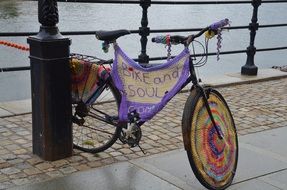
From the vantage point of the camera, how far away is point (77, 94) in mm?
4516

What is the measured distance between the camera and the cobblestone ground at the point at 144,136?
13.8 ft

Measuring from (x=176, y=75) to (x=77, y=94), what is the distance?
40.4 inches

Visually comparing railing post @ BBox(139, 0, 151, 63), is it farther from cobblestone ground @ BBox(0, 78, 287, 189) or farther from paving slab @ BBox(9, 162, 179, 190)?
paving slab @ BBox(9, 162, 179, 190)

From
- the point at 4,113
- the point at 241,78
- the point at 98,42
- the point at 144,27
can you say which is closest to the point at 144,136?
the point at 4,113

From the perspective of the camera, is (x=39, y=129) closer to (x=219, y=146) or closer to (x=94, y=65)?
(x=94, y=65)

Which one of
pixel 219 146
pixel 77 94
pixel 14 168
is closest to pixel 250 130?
pixel 219 146

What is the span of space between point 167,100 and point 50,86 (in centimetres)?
100

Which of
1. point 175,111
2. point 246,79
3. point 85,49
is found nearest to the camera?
point 175,111

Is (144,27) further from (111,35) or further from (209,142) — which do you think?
(209,142)

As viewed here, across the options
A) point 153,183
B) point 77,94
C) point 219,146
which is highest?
point 77,94

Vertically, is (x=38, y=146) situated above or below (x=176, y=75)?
below

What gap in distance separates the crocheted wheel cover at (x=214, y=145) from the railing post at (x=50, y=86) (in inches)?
46.8

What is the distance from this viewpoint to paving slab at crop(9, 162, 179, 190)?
3889mm

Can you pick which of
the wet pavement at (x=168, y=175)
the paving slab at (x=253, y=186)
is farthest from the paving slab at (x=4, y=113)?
the paving slab at (x=253, y=186)
